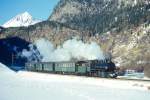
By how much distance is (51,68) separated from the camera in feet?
346

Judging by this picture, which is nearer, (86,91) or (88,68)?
(86,91)

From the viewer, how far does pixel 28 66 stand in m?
129

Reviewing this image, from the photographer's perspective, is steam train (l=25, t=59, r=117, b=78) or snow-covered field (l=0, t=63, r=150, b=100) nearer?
snow-covered field (l=0, t=63, r=150, b=100)

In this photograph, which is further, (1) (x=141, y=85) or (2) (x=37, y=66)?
(2) (x=37, y=66)

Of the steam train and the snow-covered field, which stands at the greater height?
the steam train

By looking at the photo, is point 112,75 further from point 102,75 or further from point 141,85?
point 141,85

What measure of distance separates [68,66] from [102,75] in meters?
16.0

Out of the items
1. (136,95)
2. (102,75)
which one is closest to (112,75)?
(102,75)

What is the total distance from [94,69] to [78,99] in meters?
36.4

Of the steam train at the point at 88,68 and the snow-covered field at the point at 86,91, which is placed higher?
the steam train at the point at 88,68

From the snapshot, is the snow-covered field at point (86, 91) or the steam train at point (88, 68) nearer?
the snow-covered field at point (86, 91)

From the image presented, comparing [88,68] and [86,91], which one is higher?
[88,68]

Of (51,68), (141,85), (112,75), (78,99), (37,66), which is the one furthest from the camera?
(37,66)

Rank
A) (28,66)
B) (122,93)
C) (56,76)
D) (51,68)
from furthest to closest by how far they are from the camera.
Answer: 1. (28,66)
2. (51,68)
3. (56,76)
4. (122,93)
